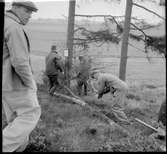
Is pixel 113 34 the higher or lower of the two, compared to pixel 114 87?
higher

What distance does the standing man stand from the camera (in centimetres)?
376

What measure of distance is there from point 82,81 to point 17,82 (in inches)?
301

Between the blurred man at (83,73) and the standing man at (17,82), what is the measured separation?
6943 millimetres

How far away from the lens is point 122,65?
535 inches

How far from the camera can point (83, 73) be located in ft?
38.3

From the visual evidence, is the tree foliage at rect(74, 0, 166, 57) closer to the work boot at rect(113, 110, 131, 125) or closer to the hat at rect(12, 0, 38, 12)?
the work boot at rect(113, 110, 131, 125)

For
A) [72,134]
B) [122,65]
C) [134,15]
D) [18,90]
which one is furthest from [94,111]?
[134,15]

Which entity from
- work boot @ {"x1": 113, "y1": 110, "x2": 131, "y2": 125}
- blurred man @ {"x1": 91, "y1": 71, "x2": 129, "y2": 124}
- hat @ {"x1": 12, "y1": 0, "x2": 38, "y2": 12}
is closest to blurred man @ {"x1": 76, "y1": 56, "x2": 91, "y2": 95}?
blurred man @ {"x1": 91, "y1": 71, "x2": 129, "y2": 124}

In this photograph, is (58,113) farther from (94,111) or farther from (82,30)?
(82,30)

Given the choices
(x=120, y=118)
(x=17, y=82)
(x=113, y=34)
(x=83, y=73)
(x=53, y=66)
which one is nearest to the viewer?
(x=17, y=82)

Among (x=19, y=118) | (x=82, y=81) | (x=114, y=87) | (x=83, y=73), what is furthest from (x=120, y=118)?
(x=19, y=118)

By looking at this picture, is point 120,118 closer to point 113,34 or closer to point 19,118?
point 19,118

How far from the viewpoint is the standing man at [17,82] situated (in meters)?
3.76

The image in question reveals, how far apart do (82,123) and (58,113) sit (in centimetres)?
85
